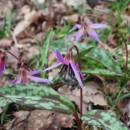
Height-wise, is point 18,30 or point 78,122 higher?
point 18,30

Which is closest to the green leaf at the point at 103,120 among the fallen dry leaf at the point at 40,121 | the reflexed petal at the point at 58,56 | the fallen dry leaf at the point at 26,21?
the fallen dry leaf at the point at 40,121

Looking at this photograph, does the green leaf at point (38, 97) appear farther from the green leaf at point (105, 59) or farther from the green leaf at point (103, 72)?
Answer: the green leaf at point (105, 59)

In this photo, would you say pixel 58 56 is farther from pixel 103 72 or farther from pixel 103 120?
pixel 103 72

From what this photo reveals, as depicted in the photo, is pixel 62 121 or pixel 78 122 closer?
pixel 78 122

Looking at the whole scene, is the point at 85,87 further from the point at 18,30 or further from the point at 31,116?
the point at 18,30

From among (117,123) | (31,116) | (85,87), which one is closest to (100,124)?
(117,123)

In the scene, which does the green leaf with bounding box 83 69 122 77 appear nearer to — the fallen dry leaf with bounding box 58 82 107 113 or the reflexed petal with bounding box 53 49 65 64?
the fallen dry leaf with bounding box 58 82 107 113

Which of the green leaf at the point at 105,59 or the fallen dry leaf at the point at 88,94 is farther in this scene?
the green leaf at the point at 105,59
